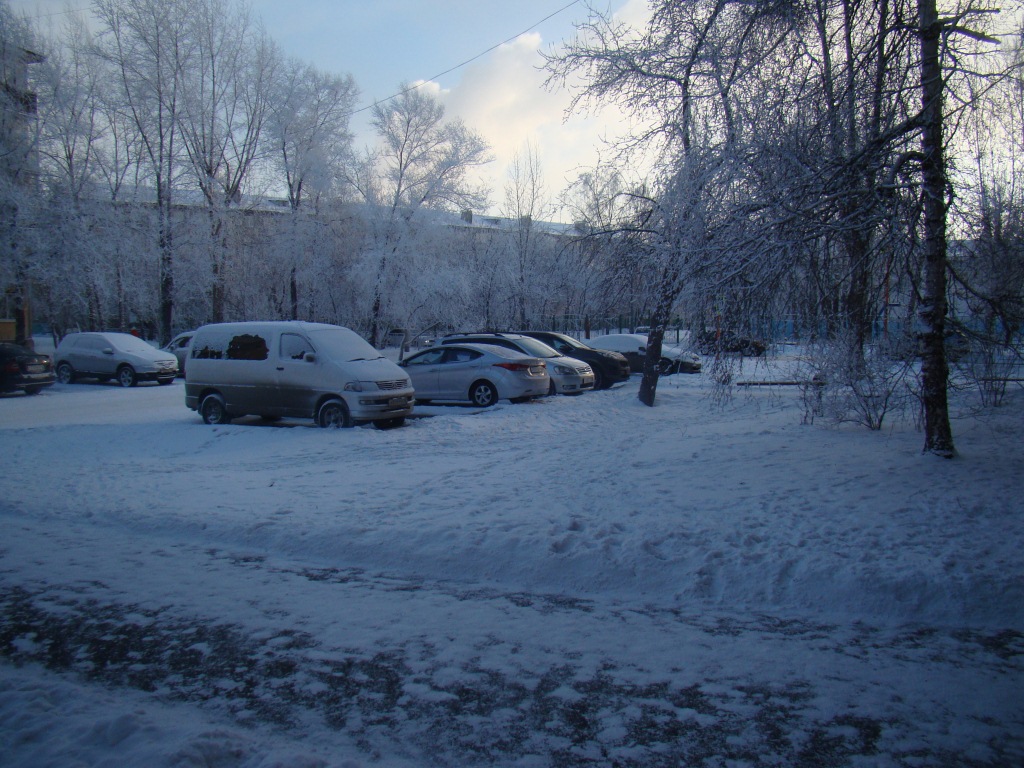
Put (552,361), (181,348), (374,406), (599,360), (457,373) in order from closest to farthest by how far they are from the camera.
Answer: (374,406)
(457,373)
(552,361)
(599,360)
(181,348)

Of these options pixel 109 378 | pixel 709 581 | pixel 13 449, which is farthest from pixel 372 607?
pixel 109 378

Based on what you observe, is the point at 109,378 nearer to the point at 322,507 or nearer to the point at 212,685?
the point at 322,507

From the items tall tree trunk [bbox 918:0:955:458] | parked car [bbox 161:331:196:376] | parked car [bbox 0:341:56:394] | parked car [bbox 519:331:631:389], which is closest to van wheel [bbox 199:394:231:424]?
parked car [bbox 519:331:631:389]

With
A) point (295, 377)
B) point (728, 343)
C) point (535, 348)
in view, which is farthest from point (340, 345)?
point (728, 343)

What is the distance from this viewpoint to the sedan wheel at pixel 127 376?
22.2m

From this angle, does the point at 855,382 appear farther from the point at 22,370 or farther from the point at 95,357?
the point at 95,357

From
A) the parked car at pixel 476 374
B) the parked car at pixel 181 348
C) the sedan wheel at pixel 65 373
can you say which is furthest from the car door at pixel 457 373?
the parked car at pixel 181 348

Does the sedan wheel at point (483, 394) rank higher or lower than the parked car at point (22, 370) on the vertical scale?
lower

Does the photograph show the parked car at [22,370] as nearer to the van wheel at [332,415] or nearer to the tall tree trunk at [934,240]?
the van wheel at [332,415]

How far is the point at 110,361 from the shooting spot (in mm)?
22297

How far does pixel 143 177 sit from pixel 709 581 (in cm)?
3499

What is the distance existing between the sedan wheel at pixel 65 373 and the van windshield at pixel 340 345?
15.2 m

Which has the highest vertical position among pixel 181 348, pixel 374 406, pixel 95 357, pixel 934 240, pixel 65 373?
pixel 934 240

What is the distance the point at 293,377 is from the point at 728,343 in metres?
7.54
